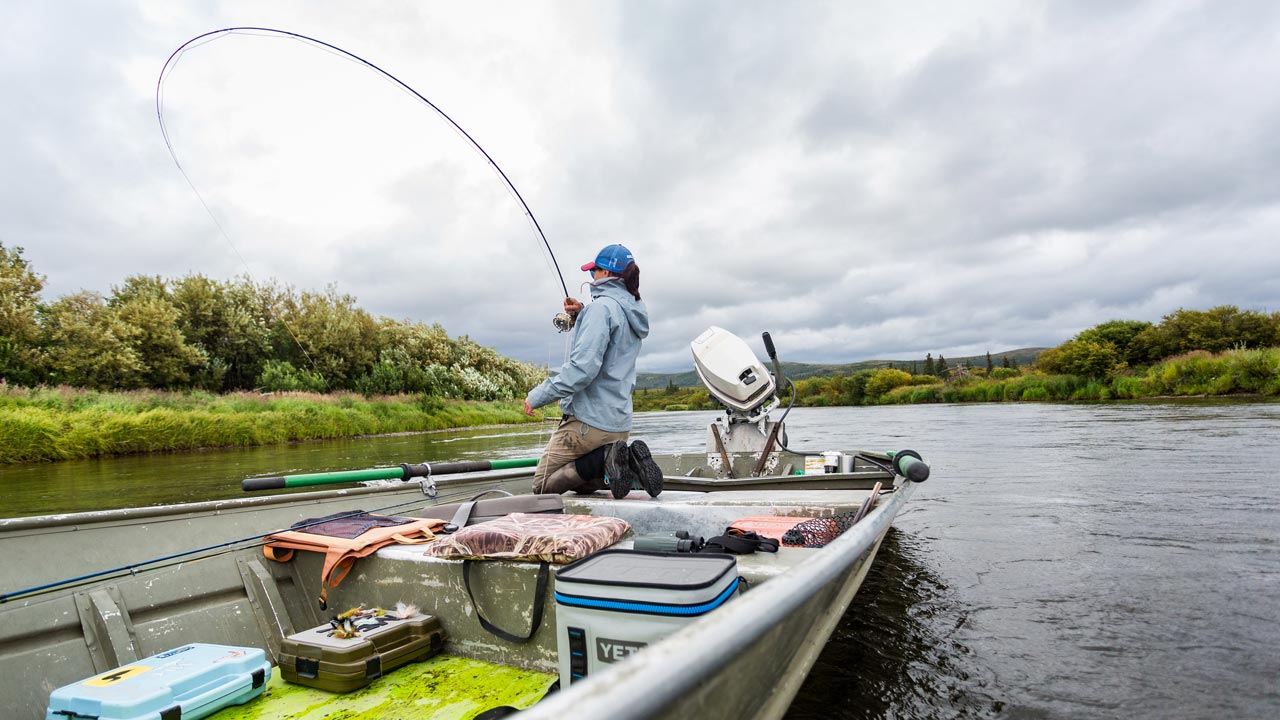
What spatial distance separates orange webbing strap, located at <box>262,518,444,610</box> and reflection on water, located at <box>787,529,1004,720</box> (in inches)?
76.3

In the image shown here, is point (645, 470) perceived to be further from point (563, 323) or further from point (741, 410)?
point (741, 410)

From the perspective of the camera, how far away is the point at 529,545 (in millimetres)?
2361

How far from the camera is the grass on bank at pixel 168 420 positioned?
1276 centimetres

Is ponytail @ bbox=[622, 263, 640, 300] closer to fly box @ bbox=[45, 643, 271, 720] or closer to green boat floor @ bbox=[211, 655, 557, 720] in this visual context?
green boat floor @ bbox=[211, 655, 557, 720]

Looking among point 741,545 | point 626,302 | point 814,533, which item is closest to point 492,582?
point 741,545

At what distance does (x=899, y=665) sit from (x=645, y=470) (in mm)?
1689

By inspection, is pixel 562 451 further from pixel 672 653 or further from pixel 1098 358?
pixel 1098 358

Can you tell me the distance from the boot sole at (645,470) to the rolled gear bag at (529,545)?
3.48ft

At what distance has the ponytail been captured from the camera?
4.05 metres

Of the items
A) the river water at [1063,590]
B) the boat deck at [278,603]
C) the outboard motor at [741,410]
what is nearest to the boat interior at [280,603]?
the boat deck at [278,603]

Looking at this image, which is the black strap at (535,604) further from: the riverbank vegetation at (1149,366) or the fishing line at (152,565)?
the riverbank vegetation at (1149,366)

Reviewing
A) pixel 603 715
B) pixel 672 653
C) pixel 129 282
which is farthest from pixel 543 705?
pixel 129 282

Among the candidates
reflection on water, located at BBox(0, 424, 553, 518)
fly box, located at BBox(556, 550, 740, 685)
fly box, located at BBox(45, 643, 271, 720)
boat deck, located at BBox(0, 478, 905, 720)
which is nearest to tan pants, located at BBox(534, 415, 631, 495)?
boat deck, located at BBox(0, 478, 905, 720)

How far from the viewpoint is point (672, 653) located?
2.55ft
